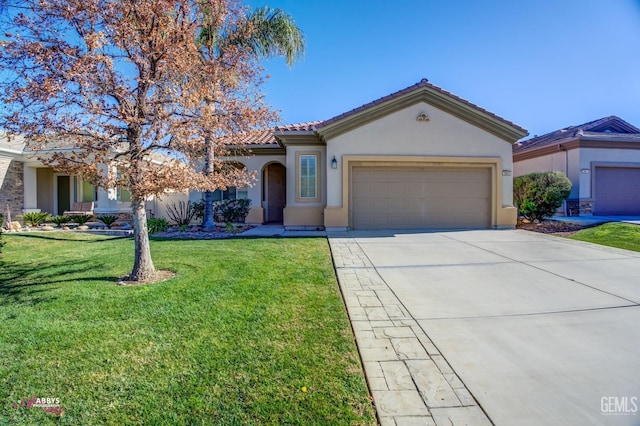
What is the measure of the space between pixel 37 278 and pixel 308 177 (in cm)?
869

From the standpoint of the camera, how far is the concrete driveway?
2463 millimetres

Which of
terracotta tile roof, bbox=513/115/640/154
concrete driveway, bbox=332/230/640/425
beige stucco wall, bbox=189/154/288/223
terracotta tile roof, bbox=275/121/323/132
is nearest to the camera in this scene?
concrete driveway, bbox=332/230/640/425

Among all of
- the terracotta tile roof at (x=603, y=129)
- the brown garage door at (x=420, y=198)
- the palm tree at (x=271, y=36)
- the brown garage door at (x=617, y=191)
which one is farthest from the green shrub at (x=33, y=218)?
the brown garage door at (x=617, y=191)

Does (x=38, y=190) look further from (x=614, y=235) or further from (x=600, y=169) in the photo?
(x=600, y=169)

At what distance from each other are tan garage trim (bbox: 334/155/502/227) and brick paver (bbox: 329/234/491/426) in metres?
7.16

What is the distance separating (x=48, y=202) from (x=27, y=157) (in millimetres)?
2814

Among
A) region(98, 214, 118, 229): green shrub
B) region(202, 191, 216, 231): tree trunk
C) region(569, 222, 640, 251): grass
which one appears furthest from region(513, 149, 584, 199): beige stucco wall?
region(98, 214, 118, 229): green shrub

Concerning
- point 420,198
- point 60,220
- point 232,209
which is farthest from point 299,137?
point 60,220

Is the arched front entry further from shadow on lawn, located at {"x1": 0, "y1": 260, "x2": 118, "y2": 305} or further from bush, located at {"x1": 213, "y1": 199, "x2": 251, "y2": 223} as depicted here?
shadow on lawn, located at {"x1": 0, "y1": 260, "x2": 118, "y2": 305}

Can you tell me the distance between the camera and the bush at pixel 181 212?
13992 millimetres

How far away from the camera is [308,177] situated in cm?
1241

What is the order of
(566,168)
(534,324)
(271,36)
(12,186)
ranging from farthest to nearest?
(566,168) < (12,186) < (271,36) < (534,324)

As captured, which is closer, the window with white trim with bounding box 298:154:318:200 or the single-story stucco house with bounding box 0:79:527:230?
the single-story stucco house with bounding box 0:79:527:230

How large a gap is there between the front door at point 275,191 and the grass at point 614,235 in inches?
492
